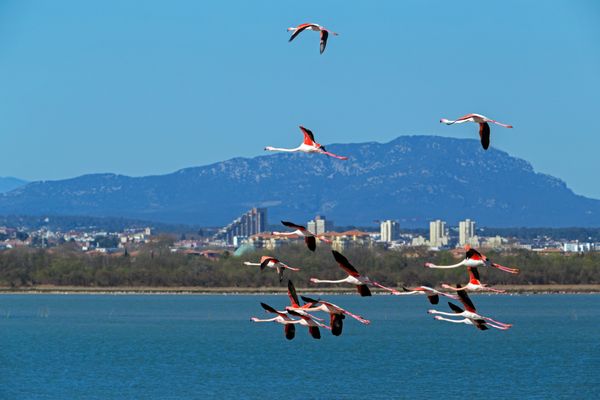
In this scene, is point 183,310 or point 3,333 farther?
point 183,310

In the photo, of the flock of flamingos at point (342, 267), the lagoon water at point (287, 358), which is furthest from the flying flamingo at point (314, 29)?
the lagoon water at point (287, 358)

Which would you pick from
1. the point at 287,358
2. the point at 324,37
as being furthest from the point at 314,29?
the point at 287,358

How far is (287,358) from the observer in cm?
9769

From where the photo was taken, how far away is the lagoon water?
75.8 m

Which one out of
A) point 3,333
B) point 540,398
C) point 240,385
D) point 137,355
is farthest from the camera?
point 3,333

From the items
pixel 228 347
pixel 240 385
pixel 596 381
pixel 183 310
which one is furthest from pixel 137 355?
pixel 183 310

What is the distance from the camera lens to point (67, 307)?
181 meters

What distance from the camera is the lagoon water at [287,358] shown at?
75812 millimetres

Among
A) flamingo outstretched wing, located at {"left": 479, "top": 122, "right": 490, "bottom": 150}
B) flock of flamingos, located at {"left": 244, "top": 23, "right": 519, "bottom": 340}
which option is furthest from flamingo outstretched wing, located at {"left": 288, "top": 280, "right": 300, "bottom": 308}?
flamingo outstretched wing, located at {"left": 479, "top": 122, "right": 490, "bottom": 150}

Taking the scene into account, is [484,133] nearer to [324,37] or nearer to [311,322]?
[324,37]

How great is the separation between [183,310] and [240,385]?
92083 millimetres

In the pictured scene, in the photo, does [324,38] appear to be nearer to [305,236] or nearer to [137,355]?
[305,236]

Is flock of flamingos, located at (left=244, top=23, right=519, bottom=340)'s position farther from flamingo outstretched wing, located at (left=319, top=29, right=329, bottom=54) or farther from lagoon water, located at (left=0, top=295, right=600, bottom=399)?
lagoon water, located at (left=0, top=295, right=600, bottom=399)

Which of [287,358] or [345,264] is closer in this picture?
[345,264]
